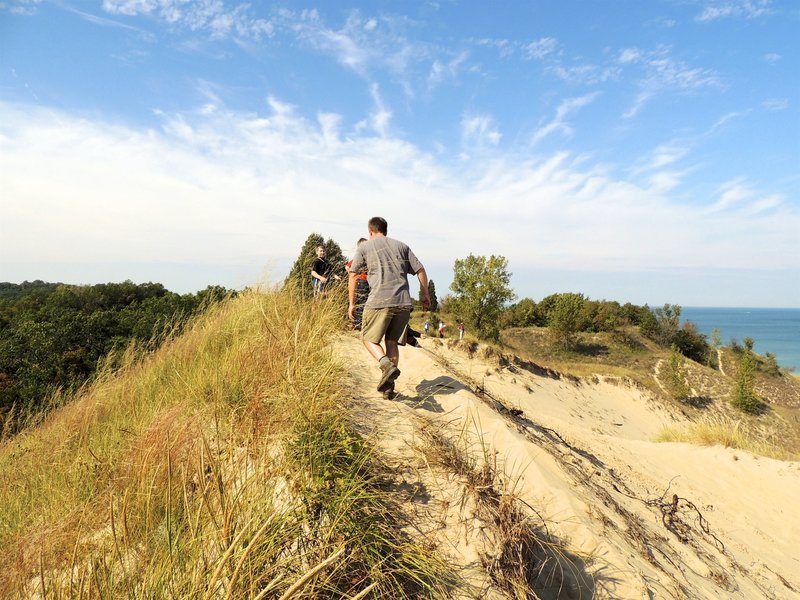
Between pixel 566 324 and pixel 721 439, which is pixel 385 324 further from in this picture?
pixel 566 324

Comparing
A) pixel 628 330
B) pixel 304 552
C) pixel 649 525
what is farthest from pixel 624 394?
pixel 628 330

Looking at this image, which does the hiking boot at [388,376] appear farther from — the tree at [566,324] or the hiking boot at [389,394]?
the tree at [566,324]

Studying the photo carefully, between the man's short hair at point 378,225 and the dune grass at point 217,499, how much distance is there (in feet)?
4.36

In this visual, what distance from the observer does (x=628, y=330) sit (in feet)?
145

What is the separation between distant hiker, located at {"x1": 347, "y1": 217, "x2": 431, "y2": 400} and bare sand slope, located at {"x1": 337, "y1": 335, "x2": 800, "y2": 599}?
54 centimetres

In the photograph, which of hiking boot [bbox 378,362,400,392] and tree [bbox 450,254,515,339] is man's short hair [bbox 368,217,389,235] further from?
tree [bbox 450,254,515,339]

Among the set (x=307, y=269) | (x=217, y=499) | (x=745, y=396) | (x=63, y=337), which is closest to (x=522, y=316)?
(x=745, y=396)

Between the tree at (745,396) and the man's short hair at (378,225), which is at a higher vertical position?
the man's short hair at (378,225)

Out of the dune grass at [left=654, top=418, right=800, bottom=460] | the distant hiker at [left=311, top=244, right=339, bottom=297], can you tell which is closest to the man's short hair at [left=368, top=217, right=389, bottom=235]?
the distant hiker at [left=311, top=244, right=339, bottom=297]

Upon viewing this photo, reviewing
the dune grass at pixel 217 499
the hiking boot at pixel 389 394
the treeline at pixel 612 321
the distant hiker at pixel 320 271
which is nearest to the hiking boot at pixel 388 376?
the hiking boot at pixel 389 394

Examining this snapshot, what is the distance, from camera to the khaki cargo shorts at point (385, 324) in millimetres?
4395

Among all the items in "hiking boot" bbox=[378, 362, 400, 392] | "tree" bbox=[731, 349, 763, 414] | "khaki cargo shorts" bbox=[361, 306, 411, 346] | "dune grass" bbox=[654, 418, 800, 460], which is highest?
"khaki cargo shorts" bbox=[361, 306, 411, 346]

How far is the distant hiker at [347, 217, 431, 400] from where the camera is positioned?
438 centimetres

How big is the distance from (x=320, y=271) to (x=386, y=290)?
12.0 ft
